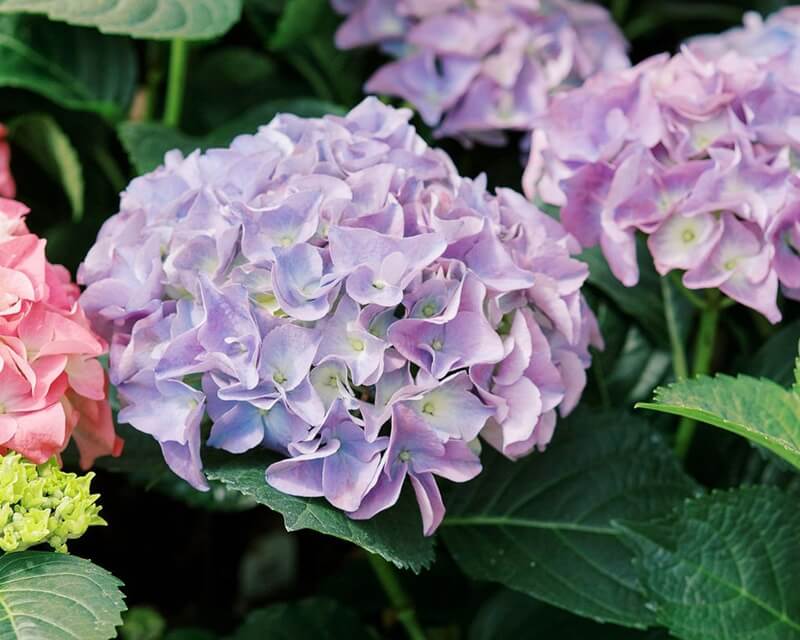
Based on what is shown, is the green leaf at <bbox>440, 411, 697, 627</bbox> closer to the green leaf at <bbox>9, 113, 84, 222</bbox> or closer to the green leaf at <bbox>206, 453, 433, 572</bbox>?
the green leaf at <bbox>206, 453, 433, 572</bbox>

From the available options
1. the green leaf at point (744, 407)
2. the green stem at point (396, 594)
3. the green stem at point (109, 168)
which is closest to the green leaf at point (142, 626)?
the green stem at point (396, 594)

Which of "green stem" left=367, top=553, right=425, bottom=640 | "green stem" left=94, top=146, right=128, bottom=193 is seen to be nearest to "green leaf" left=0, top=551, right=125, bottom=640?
"green stem" left=367, top=553, right=425, bottom=640

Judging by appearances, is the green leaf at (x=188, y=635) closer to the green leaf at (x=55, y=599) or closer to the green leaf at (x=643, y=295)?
the green leaf at (x=55, y=599)

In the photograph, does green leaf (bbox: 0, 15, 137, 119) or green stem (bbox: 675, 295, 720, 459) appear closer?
green stem (bbox: 675, 295, 720, 459)

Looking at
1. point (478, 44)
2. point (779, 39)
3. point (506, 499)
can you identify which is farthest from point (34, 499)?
point (779, 39)

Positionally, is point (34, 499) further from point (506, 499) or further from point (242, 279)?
point (506, 499)

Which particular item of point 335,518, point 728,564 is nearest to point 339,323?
point 335,518
